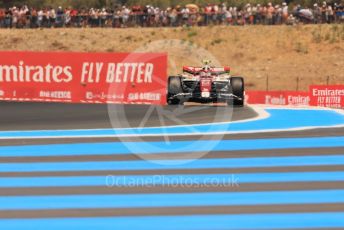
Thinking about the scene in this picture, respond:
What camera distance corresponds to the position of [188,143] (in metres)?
11.2

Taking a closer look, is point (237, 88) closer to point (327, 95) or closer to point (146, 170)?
point (327, 95)

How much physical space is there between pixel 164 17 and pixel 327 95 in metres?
17.3

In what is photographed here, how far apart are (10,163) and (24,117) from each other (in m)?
6.26

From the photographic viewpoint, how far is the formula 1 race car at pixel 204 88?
1911 cm

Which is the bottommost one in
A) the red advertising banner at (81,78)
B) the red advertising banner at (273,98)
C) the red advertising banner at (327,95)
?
the red advertising banner at (273,98)

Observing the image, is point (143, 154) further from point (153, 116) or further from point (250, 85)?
point (250, 85)

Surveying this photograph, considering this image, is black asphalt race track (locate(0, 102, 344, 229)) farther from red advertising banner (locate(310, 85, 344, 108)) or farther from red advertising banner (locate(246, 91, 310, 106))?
red advertising banner (locate(246, 91, 310, 106))

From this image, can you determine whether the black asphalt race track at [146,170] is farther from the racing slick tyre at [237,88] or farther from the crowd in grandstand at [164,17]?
the crowd in grandstand at [164,17]

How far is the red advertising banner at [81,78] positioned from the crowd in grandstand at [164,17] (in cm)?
1802

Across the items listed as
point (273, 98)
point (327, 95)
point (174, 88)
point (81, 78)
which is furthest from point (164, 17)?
point (174, 88)

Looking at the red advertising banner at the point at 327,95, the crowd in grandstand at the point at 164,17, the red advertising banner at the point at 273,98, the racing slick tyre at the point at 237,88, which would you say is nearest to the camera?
the racing slick tyre at the point at 237,88

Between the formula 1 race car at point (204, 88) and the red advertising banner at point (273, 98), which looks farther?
the red advertising banner at point (273, 98)

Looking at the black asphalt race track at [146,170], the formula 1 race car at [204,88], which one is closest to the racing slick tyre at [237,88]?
the formula 1 race car at [204,88]

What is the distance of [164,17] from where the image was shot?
4081 cm
